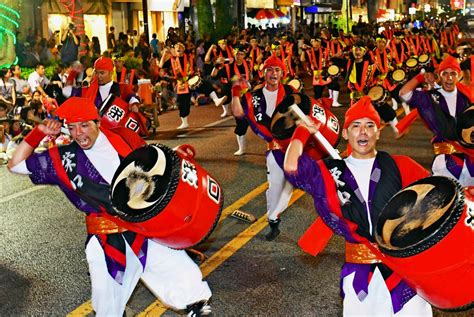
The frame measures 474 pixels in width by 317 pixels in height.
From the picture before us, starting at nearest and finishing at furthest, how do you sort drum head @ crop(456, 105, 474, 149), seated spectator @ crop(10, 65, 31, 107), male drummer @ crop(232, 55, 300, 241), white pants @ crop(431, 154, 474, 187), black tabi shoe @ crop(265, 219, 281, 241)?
drum head @ crop(456, 105, 474, 149)
white pants @ crop(431, 154, 474, 187)
male drummer @ crop(232, 55, 300, 241)
black tabi shoe @ crop(265, 219, 281, 241)
seated spectator @ crop(10, 65, 31, 107)

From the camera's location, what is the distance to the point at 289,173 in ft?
13.1

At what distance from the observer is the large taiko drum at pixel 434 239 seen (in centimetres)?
313

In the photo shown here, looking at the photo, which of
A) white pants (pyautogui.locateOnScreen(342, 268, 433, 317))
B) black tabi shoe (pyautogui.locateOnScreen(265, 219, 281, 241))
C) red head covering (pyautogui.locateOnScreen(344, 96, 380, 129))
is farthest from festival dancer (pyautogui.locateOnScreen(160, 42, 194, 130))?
white pants (pyautogui.locateOnScreen(342, 268, 433, 317))

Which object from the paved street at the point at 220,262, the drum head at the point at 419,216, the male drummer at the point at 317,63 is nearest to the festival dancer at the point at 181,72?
the male drummer at the point at 317,63

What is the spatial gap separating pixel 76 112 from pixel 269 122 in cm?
277

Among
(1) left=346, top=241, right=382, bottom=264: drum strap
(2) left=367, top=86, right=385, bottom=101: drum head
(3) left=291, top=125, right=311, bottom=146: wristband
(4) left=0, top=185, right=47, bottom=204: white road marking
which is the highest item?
(3) left=291, top=125, right=311, bottom=146: wristband

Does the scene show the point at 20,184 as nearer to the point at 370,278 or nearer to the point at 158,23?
the point at 370,278

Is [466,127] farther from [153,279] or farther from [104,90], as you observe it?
[104,90]

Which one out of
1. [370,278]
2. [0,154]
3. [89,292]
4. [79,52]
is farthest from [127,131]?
[79,52]

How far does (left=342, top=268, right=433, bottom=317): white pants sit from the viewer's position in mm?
3838

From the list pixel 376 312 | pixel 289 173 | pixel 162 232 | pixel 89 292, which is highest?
pixel 289 173

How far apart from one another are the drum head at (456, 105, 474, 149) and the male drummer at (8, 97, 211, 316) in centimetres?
276

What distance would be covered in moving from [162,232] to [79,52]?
48.3ft

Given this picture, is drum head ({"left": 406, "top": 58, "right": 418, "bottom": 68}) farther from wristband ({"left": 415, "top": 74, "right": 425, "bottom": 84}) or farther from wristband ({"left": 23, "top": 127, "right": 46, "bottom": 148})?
wristband ({"left": 23, "top": 127, "right": 46, "bottom": 148})
